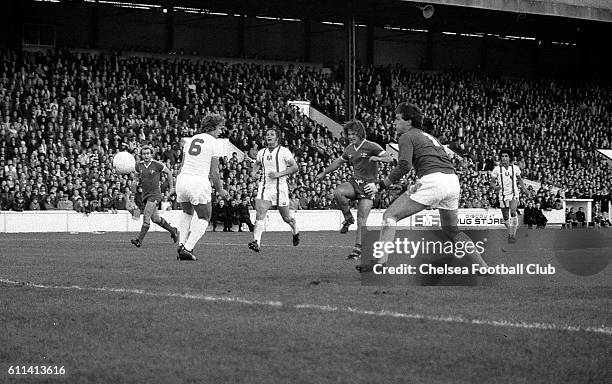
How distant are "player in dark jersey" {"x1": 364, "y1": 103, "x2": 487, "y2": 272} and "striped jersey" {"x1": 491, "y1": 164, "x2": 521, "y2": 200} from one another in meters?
11.3

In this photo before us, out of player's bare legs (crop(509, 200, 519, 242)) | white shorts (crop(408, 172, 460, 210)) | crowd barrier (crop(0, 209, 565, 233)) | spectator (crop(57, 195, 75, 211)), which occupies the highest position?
white shorts (crop(408, 172, 460, 210))

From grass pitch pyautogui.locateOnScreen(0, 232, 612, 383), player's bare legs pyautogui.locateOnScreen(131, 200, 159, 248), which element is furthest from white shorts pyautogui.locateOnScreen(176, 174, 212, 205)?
player's bare legs pyautogui.locateOnScreen(131, 200, 159, 248)

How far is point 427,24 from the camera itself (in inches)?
2277

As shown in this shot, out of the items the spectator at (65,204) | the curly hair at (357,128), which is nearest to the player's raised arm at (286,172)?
the curly hair at (357,128)

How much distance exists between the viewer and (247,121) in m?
44.9

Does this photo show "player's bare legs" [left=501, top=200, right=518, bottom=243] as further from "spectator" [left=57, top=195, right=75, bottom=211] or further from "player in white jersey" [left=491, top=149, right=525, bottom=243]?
"spectator" [left=57, top=195, right=75, bottom=211]

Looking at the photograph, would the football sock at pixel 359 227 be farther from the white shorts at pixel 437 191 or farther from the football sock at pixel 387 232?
the football sock at pixel 387 232

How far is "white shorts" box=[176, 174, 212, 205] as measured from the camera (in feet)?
49.6

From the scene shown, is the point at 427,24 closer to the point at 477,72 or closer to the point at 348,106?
the point at 477,72

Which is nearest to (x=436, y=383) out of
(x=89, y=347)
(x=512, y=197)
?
(x=89, y=347)

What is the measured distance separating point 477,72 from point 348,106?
19310mm

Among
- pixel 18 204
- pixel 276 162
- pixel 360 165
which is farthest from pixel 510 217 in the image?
pixel 18 204

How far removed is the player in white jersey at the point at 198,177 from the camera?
49.7ft

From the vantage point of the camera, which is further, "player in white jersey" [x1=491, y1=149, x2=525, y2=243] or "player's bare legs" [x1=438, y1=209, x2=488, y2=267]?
"player in white jersey" [x1=491, y1=149, x2=525, y2=243]
